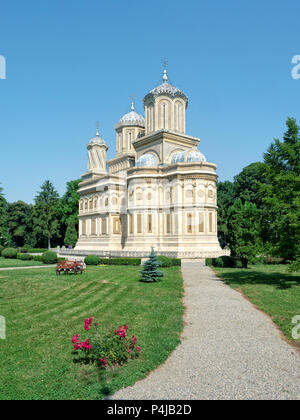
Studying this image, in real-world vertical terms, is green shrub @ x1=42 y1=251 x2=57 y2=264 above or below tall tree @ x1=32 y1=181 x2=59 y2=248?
below

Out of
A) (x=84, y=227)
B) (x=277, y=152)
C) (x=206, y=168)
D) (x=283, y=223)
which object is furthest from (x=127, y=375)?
(x=84, y=227)

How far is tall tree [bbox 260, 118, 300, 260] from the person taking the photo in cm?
1609

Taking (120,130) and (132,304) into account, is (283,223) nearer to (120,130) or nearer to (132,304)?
(132,304)

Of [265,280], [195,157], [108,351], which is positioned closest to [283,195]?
[265,280]

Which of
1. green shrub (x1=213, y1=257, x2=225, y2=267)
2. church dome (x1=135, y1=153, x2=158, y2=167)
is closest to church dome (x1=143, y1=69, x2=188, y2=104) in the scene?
church dome (x1=135, y1=153, x2=158, y2=167)

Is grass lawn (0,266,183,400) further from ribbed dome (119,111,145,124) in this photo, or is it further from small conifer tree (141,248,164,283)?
ribbed dome (119,111,145,124)

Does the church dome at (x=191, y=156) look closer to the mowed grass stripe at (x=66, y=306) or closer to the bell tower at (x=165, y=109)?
the bell tower at (x=165, y=109)

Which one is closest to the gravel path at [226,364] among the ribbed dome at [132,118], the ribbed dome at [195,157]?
the ribbed dome at [195,157]

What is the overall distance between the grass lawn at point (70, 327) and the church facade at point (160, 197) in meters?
16.8

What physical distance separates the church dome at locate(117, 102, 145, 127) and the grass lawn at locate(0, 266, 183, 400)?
127 ft

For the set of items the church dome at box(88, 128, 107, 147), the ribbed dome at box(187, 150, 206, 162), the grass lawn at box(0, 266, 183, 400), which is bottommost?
the grass lawn at box(0, 266, 183, 400)

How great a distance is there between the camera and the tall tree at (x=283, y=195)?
16094 millimetres

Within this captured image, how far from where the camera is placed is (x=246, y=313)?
11.2 meters

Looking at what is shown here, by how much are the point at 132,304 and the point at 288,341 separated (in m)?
5.76
